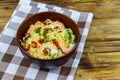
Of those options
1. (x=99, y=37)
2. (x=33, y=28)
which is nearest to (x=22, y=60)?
(x=33, y=28)

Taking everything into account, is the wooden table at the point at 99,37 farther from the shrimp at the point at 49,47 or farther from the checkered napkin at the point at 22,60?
the shrimp at the point at 49,47

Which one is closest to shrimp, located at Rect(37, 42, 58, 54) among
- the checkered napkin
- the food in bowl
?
the food in bowl

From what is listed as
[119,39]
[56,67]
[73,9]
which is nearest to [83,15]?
[73,9]

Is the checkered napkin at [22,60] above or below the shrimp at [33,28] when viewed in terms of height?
below

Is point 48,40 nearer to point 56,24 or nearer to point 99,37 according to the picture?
point 56,24

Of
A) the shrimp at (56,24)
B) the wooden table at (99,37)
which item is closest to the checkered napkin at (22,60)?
the wooden table at (99,37)

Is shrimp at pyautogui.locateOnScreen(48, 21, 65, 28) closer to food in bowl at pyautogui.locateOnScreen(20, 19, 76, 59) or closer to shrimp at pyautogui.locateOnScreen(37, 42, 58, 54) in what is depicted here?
food in bowl at pyautogui.locateOnScreen(20, 19, 76, 59)
